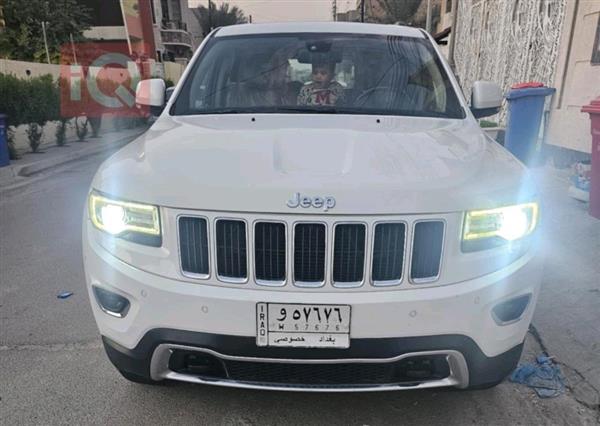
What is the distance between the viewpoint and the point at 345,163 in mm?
2025

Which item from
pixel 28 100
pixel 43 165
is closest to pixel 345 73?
pixel 43 165

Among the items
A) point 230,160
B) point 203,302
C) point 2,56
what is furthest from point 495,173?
point 2,56

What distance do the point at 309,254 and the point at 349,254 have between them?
0.15 m

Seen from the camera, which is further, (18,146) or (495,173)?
(18,146)

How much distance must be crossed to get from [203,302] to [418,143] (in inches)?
48.2

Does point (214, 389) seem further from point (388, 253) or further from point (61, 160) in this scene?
point (61, 160)

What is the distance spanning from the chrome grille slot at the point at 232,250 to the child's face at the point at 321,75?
1729 millimetres

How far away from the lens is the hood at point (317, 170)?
1852 millimetres

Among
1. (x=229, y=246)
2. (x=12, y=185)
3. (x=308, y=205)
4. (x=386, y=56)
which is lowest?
(x=12, y=185)

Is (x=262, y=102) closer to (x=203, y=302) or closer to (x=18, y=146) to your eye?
(x=203, y=302)

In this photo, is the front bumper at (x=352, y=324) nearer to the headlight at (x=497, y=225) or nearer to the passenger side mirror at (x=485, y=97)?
the headlight at (x=497, y=225)

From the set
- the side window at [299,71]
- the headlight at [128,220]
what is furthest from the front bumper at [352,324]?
the side window at [299,71]

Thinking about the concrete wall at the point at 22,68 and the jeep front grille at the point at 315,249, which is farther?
the concrete wall at the point at 22,68

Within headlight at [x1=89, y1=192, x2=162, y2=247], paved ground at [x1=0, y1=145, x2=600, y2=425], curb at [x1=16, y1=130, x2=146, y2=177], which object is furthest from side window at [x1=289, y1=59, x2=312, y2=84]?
curb at [x1=16, y1=130, x2=146, y2=177]
